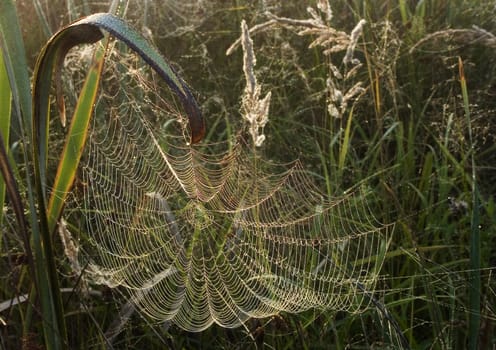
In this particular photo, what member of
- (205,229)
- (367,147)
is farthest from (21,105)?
(367,147)

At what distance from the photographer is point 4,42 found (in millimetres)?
1438

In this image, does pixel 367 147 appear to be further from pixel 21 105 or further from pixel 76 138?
pixel 21 105

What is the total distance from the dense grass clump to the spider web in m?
0.07

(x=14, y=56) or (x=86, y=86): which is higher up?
(x=14, y=56)

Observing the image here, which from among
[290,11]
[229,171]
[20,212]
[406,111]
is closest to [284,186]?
[229,171]

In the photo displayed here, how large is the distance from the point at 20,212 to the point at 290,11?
2425 millimetres

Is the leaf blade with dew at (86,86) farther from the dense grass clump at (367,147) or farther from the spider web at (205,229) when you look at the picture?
the spider web at (205,229)

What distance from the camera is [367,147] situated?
2.84m

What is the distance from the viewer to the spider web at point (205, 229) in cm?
196

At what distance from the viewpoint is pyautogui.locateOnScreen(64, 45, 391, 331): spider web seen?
77.2 inches

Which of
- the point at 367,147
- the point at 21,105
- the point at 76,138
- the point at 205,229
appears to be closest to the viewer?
the point at 21,105

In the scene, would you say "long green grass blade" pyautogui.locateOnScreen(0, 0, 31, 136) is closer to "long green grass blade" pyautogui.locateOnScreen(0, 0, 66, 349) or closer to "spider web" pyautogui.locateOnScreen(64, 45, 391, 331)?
"long green grass blade" pyautogui.locateOnScreen(0, 0, 66, 349)

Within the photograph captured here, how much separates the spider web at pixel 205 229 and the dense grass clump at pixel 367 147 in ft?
0.23

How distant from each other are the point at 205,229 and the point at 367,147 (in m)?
0.80
